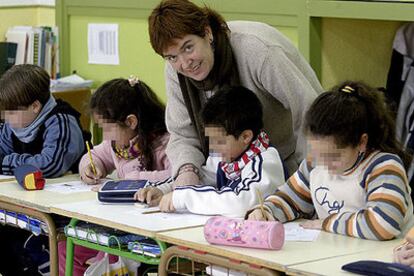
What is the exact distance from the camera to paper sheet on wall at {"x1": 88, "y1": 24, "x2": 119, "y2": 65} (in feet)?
17.5

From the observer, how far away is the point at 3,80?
12.6 feet

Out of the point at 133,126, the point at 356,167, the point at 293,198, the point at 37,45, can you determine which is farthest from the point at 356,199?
the point at 37,45

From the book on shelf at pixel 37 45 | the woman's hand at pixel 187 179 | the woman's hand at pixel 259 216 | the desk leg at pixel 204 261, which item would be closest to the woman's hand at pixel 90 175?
the woman's hand at pixel 187 179

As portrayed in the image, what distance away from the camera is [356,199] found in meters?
2.73

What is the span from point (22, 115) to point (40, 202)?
23.1 inches

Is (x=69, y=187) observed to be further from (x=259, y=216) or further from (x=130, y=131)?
(x=259, y=216)

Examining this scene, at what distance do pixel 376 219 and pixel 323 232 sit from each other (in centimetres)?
20

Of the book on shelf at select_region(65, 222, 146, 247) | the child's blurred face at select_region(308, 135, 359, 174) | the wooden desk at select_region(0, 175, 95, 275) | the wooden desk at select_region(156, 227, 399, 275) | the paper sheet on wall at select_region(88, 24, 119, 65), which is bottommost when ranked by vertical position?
the book on shelf at select_region(65, 222, 146, 247)

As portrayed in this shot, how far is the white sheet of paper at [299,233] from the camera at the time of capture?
269 centimetres

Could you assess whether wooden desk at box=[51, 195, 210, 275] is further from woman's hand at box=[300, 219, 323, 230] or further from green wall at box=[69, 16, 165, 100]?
green wall at box=[69, 16, 165, 100]

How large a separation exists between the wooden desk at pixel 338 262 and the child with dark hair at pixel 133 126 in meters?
1.15

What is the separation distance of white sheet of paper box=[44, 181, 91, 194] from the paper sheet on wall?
5.69ft

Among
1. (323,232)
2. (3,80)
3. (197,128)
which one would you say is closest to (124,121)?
(197,128)

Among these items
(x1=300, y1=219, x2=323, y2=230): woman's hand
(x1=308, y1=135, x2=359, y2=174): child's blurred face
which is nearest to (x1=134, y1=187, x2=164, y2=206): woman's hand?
(x1=300, y1=219, x2=323, y2=230): woman's hand
